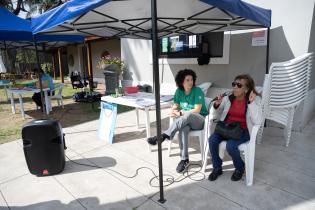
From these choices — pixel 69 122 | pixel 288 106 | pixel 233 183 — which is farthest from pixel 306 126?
pixel 69 122

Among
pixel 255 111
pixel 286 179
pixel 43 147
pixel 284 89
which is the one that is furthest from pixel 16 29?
pixel 286 179

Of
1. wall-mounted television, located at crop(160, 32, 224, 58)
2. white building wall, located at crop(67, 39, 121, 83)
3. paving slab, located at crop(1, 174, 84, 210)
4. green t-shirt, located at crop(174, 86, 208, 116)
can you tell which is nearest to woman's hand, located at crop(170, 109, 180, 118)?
green t-shirt, located at crop(174, 86, 208, 116)

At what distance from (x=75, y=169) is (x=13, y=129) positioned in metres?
2.50

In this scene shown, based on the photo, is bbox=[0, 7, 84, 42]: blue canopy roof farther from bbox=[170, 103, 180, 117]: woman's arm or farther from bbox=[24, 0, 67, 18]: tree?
bbox=[24, 0, 67, 18]: tree

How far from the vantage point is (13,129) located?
4676 mm

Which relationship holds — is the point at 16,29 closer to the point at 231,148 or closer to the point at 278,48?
the point at 231,148

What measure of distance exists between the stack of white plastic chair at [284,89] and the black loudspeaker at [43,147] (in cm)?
271

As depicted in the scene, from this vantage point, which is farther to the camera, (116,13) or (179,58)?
(179,58)

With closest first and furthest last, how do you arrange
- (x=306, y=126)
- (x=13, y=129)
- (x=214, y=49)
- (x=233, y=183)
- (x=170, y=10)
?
(x=233, y=183) → (x=170, y=10) → (x=306, y=126) → (x=13, y=129) → (x=214, y=49)

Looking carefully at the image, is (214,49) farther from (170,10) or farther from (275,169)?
(275,169)

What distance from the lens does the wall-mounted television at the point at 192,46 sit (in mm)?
5016

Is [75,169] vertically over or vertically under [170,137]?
under

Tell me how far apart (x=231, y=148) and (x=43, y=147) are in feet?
6.85

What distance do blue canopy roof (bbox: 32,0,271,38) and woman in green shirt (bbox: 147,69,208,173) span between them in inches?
33.4
